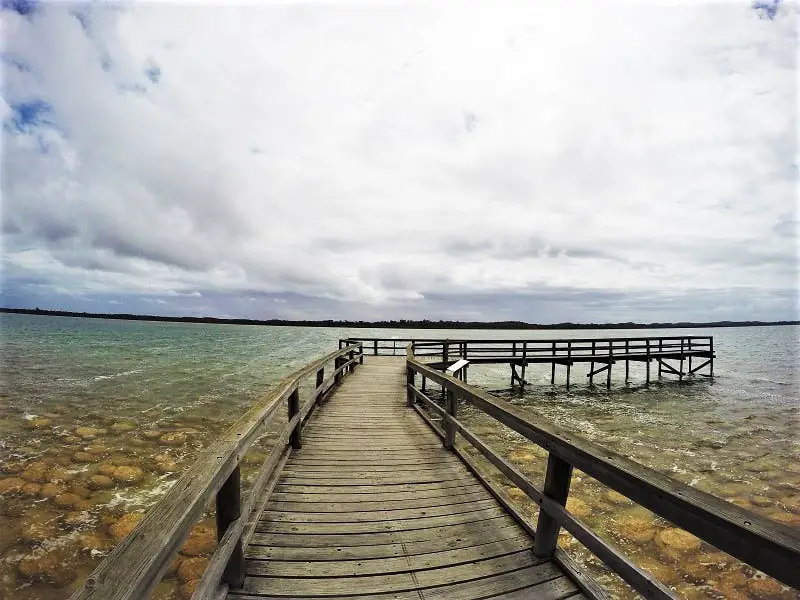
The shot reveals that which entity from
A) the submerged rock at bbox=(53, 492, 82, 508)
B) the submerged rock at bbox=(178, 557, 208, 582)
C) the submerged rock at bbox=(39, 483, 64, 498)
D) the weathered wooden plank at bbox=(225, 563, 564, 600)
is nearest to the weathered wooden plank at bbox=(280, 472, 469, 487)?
the weathered wooden plank at bbox=(225, 563, 564, 600)

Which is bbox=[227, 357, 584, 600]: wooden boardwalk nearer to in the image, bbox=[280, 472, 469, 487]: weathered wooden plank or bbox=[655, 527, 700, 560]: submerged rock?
bbox=[280, 472, 469, 487]: weathered wooden plank

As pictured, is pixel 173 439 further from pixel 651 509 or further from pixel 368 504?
pixel 651 509

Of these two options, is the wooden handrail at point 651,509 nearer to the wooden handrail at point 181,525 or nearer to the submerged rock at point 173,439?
the wooden handrail at point 181,525

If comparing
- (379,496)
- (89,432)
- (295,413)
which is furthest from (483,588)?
(89,432)

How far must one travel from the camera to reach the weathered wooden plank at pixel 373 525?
10.8 ft

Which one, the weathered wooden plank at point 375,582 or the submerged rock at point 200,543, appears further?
the submerged rock at point 200,543

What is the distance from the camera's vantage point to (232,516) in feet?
8.27

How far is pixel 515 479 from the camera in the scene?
3305 millimetres

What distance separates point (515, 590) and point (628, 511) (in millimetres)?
5483

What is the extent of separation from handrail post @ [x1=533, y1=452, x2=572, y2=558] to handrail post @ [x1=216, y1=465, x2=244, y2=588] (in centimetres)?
210

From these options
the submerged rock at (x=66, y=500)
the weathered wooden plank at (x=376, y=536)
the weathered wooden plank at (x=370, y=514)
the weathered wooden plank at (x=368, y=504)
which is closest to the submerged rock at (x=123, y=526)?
the submerged rock at (x=66, y=500)

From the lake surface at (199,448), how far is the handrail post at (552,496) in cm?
308

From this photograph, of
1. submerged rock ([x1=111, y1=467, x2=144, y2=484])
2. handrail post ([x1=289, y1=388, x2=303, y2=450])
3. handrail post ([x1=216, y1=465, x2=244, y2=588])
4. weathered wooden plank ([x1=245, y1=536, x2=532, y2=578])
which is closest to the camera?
handrail post ([x1=216, y1=465, x2=244, y2=588])

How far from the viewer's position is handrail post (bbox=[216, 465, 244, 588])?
8.17ft
